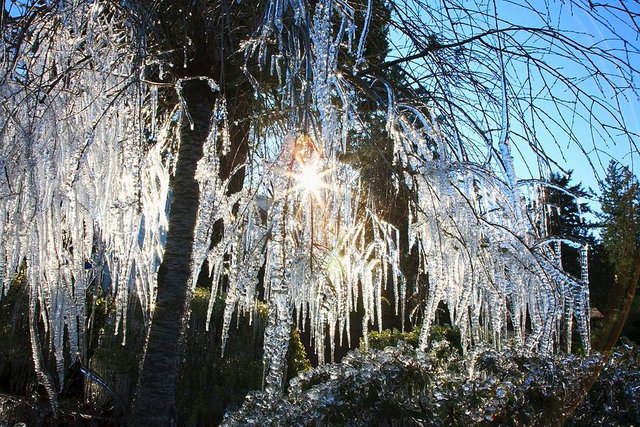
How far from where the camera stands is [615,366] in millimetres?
2238

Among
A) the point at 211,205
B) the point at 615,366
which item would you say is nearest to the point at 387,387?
the point at 211,205

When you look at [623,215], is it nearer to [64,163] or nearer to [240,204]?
[240,204]

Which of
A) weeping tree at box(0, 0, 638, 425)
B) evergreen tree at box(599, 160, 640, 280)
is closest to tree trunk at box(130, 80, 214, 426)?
weeping tree at box(0, 0, 638, 425)

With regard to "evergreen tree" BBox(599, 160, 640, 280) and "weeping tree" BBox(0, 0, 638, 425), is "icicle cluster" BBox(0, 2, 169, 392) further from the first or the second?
"evergreen tree" BBox(599, 160, 640, 280)

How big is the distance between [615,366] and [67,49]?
249cm

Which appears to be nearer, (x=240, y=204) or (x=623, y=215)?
(x=623, y=215)

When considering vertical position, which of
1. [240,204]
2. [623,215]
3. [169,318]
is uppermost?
[240,204]

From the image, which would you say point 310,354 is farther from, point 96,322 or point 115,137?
point 115,137

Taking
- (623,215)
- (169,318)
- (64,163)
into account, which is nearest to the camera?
(623,215)

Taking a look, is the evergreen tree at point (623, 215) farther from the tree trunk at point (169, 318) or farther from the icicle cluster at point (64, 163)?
the tree trunk at point (169, 318)

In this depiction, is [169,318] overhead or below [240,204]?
below

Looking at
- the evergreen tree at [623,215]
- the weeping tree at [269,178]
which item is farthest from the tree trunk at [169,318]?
the evergreen tree at [623,215]

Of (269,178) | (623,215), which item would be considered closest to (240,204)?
(269,178)

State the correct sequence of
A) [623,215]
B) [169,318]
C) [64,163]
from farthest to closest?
[169,318]
[64,163]
[623,215]
